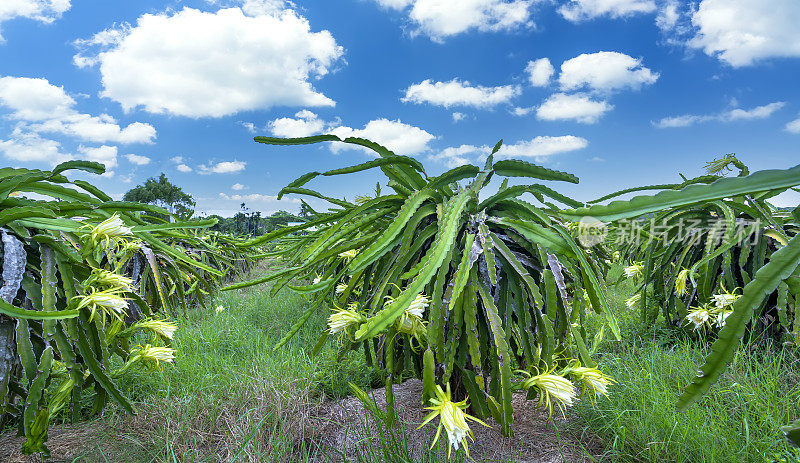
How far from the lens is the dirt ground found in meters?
1.44

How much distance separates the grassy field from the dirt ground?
0.07ft

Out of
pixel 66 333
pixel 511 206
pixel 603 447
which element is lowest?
pixel 603 447

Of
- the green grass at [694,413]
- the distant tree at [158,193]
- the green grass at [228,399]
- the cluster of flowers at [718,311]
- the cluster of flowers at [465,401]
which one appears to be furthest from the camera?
the distant tree at [158,193]

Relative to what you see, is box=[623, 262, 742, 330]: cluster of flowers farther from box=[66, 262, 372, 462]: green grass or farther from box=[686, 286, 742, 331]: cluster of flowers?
box=[66, 262, 372, 462]: green grass

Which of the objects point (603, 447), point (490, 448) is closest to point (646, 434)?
point (603, 447)

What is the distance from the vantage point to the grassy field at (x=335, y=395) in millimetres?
1442

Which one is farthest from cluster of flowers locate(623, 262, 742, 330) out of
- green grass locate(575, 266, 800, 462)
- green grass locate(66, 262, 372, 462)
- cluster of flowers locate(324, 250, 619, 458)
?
green grass locate(66, 262, 372, 462)

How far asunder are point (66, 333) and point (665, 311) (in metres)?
3.04

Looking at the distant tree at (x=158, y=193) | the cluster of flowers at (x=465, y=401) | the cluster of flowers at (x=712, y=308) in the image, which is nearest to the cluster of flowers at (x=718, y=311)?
the cluster of flowers at (x=712, y=308)

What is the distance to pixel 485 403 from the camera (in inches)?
47.9

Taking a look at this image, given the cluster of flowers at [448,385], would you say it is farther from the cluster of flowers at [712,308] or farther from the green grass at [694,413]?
the cluster of flowers at [712,308]

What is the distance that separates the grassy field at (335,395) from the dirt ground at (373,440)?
0.07 feet

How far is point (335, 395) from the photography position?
1.92 meters

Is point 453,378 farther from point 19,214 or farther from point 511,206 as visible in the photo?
point 19,214
